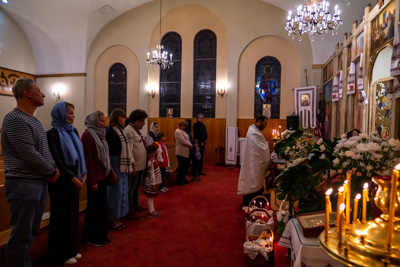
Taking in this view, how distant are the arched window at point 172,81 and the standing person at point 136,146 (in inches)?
309

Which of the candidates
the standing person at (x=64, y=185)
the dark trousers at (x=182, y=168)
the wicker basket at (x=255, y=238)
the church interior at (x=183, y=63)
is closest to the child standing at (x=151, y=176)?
the standing person at (x=64, y=185)

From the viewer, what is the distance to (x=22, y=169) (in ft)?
7.95

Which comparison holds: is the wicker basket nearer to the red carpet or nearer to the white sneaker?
the red carpet

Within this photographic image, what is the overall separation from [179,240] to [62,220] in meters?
1.54

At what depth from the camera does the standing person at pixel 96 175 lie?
3.35 m

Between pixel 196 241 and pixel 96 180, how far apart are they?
5.06 feet

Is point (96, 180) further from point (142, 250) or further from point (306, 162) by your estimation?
point (306, 162)

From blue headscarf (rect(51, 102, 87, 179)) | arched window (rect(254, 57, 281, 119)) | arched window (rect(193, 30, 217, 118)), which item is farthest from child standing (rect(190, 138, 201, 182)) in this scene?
blue headscarf (rect(51, 102, 87, 179))

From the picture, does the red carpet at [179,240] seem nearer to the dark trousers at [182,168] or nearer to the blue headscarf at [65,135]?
the blue headscarf at [65,135]

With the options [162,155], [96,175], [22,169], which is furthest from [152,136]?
[22,169]

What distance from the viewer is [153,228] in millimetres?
4250

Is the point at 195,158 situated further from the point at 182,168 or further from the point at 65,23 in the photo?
the point at 65,23

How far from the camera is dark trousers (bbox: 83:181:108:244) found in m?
3.55

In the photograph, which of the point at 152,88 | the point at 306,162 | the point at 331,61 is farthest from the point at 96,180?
the point at 152,88
